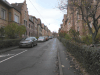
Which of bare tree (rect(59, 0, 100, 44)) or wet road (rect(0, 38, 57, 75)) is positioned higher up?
bare tree (rect(59, 0, 100, 44))

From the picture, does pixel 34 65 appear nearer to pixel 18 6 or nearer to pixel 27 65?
pixel 27 65

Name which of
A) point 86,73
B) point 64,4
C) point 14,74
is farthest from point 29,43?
point 86,73

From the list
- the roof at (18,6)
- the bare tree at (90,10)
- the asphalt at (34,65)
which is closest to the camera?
the asphalt at (34,65)

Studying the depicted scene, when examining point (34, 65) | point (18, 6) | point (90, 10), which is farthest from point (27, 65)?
point (18, 6)

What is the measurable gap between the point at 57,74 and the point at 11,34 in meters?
11.8

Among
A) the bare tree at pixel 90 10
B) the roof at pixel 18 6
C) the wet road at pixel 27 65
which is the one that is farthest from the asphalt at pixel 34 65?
the roof at pixel 18 6

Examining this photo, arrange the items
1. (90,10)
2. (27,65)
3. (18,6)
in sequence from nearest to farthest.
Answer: (27,65) → (90,10) → (18,6)

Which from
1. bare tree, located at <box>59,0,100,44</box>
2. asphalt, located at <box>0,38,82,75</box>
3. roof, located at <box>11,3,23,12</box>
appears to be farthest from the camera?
roof, located at <box>11,3,23,12</box>

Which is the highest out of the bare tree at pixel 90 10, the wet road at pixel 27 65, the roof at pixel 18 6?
the roof at pixel 18 6

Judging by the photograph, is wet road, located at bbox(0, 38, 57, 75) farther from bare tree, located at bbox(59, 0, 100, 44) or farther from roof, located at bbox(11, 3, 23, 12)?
roof, located at bbox(11, 3, 23, 12)

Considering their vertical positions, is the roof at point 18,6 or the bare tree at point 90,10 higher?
the roof at point 18,6

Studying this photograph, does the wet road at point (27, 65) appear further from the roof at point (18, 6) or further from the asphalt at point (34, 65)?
the roof at point (18, 6)

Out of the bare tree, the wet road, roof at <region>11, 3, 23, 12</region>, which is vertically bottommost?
the wet road

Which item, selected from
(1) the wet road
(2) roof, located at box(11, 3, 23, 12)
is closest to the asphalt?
(1) the wet road
